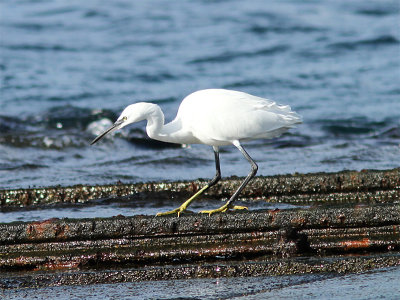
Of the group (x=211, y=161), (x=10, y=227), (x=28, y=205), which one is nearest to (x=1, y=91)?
(x=211, y=161)

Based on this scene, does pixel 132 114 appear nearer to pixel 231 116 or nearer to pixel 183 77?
pixel 231 116

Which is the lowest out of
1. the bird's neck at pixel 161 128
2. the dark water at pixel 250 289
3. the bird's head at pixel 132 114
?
the dark water at pixel 250 289

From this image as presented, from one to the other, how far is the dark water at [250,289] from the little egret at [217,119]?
1082mm

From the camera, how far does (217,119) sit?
512cm

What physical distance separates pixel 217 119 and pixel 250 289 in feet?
5.11

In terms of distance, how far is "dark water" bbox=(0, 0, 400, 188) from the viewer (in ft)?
28.9

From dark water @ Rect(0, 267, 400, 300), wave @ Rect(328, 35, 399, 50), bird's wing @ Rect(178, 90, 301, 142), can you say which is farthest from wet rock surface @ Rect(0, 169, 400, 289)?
wave @ Rect(328, 35, 399, 50)

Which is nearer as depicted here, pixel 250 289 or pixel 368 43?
pixel 250 289

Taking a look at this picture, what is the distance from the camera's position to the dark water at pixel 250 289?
3705 mm

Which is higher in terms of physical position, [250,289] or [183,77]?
[183,77]

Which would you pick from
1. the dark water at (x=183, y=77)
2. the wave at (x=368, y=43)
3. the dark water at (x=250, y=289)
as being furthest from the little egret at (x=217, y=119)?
the wave at (x=368, y=43)

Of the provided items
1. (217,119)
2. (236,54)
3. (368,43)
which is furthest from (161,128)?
(368,43)

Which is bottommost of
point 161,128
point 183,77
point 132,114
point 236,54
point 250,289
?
point 250,289

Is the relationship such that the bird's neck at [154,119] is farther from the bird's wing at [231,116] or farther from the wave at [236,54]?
the wave at [236,54]
